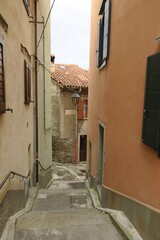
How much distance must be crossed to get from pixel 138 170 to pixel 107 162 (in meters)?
2.12

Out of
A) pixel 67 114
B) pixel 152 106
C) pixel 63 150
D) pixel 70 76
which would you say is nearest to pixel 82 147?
pixel 63 150

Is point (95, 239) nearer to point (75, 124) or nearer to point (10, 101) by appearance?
point (10, 101)

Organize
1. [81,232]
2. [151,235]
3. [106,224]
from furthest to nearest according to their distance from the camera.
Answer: [106,224], [81,232], [151,235]

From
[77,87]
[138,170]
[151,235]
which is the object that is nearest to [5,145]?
[138,170]

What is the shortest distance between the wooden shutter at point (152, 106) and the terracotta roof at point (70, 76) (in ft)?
39.8

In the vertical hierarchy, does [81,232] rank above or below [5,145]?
below

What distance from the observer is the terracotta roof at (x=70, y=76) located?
49.8ft

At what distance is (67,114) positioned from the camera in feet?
51.6

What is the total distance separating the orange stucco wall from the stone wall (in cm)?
1067

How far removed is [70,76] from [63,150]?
18.3ft

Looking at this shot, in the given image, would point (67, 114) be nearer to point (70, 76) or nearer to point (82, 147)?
point (70, 76)

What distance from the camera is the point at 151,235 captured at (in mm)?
2877

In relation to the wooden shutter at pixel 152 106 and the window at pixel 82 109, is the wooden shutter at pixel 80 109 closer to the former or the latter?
the window at pixel 82 109

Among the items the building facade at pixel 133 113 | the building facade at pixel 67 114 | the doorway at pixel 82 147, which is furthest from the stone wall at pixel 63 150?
the building facade at pixel 133 113
